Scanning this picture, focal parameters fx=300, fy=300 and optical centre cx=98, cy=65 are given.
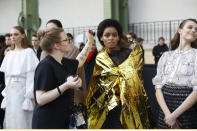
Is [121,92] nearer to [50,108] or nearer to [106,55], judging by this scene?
[106,55]

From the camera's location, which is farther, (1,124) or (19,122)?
(1,124)

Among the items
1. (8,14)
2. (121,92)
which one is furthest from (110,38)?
(8,14)

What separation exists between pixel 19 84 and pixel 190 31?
209 centimetres

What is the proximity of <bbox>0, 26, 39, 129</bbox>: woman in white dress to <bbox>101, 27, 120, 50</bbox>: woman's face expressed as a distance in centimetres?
99

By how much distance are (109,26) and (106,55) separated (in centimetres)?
32

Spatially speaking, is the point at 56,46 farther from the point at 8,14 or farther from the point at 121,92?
the point at 8,14

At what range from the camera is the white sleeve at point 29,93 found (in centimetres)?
357

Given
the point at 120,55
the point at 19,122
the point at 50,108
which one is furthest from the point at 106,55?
the point at 19,122

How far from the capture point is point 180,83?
2.58 meters

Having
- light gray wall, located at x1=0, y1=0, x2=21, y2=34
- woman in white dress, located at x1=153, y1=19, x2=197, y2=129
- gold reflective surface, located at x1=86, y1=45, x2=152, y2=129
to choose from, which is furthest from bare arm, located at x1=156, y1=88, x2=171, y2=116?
light gray wall, located at x1=0, y1=0, x2=21, y2=34

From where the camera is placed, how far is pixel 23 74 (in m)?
3.65

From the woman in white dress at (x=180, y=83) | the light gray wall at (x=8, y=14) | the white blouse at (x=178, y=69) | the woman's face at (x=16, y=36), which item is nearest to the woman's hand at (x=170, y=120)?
the woman in white dress at (x=180, y=83)

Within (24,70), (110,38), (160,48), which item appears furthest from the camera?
(160,48)

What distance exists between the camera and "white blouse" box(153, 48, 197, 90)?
8.41 feet
